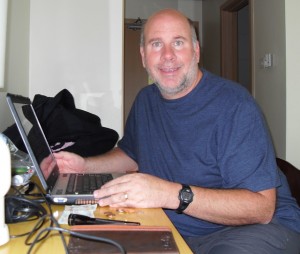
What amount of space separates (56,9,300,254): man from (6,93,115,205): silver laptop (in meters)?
0.08

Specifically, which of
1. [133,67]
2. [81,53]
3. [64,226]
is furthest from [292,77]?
[133,67]

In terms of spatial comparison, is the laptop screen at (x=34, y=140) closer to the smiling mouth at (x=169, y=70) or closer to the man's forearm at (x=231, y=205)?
the man's forearm at (x=231, y=205)

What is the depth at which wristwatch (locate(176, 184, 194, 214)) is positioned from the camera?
85 centimetres

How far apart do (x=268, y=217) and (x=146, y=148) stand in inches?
20.3

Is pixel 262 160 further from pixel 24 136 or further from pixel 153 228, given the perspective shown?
pixel 24 136

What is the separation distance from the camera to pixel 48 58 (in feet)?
6.04

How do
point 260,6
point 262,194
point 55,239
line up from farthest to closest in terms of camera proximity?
point 260,6
point 262,194
point 55,239

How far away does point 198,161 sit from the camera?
1106mm

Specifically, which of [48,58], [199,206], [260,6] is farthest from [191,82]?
[260,6]

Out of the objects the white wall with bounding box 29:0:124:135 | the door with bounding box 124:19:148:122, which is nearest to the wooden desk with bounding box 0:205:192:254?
the white wall with bounding box 29:0:124:135

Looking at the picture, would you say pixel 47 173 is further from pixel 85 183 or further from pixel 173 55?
pixel 173 55

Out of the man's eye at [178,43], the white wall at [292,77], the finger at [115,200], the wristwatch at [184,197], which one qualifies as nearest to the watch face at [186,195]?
the wristwatch at [184,197]

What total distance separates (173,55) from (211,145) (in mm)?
390

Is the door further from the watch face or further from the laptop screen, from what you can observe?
the watch face
